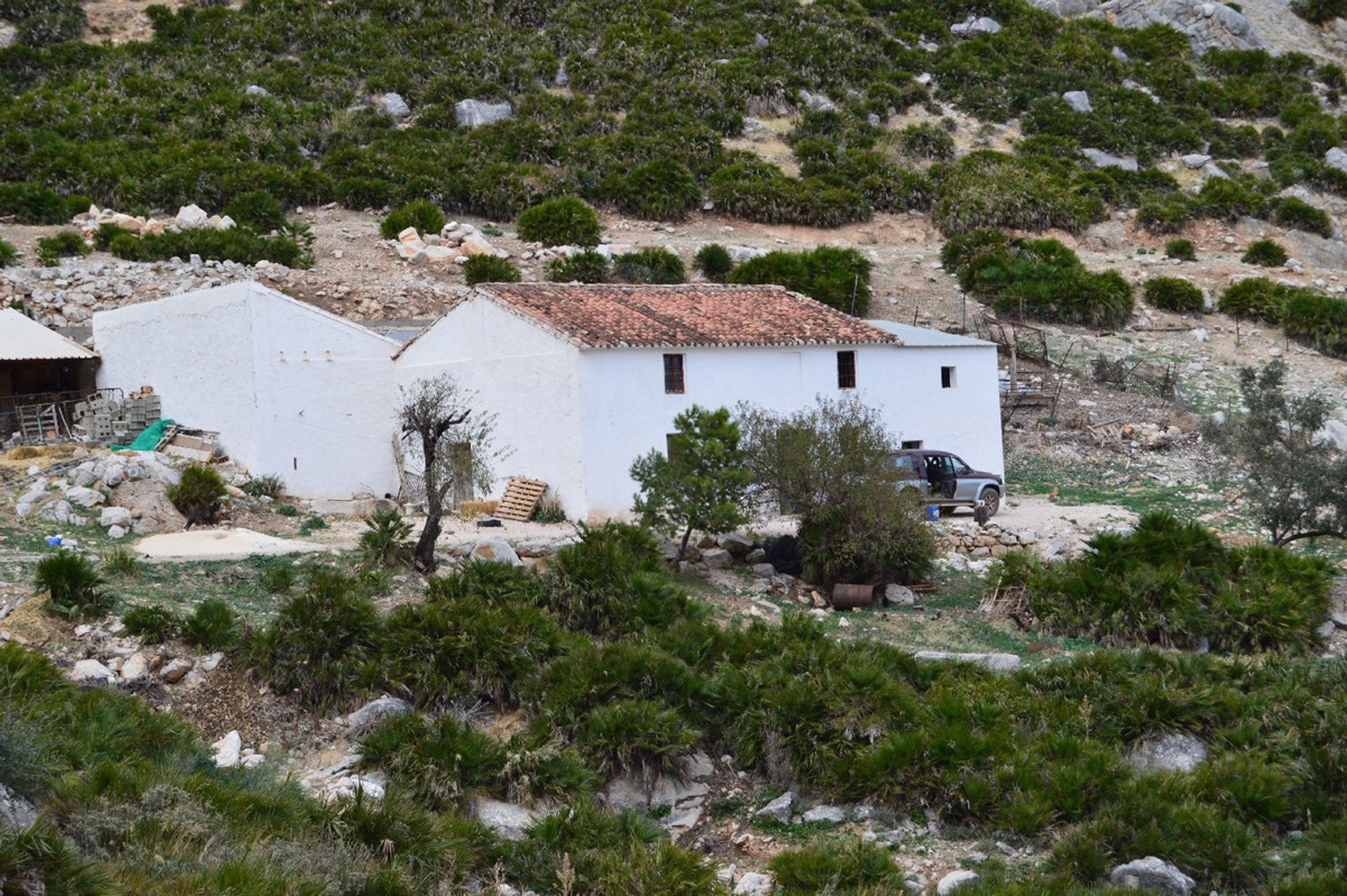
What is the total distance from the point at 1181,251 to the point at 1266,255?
3.39m

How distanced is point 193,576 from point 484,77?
4461 cm

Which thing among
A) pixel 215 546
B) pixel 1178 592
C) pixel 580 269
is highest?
pixel 580 269

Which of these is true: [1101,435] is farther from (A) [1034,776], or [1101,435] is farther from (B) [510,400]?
(A) [1034,776]

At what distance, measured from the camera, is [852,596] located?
21.9 metres

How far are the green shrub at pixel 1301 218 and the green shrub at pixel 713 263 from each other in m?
25.5

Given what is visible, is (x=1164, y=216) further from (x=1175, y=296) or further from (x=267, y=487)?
(x=267, y=487)

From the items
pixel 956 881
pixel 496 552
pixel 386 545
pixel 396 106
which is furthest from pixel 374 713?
pixel 396 106

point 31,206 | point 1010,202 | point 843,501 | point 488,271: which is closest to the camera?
point 843,501

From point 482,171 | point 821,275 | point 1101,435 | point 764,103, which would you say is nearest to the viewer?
point 1101,435

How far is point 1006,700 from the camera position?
1571cm

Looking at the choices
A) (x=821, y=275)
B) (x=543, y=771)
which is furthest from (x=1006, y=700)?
(x=821, y=275)

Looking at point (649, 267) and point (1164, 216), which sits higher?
point (1164, 216)

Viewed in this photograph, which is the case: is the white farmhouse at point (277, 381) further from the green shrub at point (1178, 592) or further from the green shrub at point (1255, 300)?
the green shrub at point (1255, 300)

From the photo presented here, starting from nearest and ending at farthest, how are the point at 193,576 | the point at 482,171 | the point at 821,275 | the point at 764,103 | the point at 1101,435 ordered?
1. the point at 193,576
2. the point at 1101,435
3. the point at 821,275
4. the point at 482,171
5. the point at 764,103
